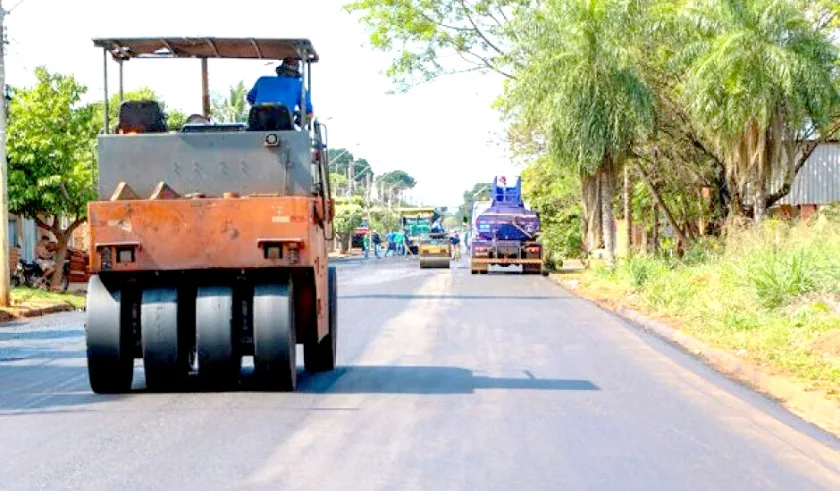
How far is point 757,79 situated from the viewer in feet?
90.1

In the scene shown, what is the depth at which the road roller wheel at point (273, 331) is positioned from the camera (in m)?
11.2

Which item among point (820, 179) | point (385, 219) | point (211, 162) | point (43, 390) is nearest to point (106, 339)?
point (43, 390)

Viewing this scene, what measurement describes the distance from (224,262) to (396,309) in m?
12.5

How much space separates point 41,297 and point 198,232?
1848 cm

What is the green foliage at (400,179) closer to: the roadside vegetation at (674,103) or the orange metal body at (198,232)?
the roadside vegetation at (674,103)

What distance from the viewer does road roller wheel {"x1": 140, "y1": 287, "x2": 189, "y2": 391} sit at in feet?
36.7

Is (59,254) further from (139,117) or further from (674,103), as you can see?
(139,117)

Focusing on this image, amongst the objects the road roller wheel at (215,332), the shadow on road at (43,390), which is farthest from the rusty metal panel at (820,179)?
the road roller wheel at (215,332)

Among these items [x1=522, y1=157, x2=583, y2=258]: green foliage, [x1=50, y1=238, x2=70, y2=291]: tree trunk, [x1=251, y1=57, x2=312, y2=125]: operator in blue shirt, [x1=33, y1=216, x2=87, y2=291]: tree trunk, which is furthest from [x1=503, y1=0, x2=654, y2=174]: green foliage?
[x1=251, y1=57, x2=312, y2=125]: operator in blue shirt

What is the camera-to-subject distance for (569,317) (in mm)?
21719

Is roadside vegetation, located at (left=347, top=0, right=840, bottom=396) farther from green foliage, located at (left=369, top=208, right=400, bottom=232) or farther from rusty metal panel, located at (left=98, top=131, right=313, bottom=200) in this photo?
green foliage, located at (left=369, top=208, right=400, bottom=232)

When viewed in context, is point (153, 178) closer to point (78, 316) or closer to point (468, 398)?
point (468, 398)

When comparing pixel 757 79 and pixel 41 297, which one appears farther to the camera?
pixel 41 297

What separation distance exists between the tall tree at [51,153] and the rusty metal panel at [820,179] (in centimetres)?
2330
